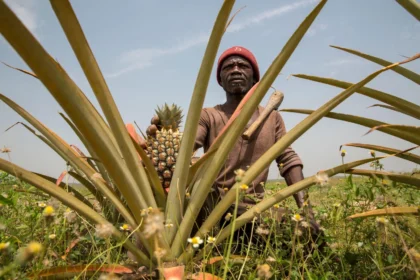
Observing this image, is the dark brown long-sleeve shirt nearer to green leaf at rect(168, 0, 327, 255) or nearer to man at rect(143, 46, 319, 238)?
man at rect(143, 46, 319, 238)

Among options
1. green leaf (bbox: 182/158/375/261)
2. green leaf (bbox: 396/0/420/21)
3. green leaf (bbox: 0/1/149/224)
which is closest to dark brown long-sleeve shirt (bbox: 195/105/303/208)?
green leaf (bbox: 182/158/375/261)

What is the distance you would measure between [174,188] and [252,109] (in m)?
0.45

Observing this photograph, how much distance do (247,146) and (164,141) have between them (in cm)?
88

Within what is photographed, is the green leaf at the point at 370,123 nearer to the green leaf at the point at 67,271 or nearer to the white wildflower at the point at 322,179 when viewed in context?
the white wildflower at the point at 322,179

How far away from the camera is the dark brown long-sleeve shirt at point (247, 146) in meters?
2.55

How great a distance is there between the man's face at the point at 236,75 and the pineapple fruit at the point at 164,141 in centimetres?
74

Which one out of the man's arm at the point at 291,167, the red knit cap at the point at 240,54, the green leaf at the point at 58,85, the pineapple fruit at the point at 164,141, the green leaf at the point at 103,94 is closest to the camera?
the green leaf at the point at 58,85

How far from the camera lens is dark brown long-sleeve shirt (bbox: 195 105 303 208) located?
8.36 feet

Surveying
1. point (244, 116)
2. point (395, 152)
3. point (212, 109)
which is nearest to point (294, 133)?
point (244, 116)

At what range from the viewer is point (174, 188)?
4.12ft

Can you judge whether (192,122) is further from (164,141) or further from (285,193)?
(164,141)

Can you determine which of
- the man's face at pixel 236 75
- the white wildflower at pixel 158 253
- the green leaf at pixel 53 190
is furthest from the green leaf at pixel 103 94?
the man's face at pixel 236 75

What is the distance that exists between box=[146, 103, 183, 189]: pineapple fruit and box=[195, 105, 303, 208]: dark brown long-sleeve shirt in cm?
40

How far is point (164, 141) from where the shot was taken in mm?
2057
